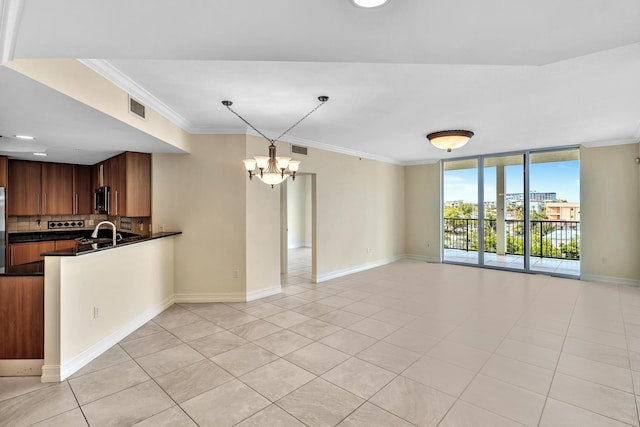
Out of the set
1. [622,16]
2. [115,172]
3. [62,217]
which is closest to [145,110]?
[115,172]

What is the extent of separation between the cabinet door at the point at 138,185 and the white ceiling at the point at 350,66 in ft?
1.00

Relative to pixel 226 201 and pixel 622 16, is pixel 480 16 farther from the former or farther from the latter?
pixel 226 201

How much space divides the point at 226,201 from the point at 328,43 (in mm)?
Answer: 3486

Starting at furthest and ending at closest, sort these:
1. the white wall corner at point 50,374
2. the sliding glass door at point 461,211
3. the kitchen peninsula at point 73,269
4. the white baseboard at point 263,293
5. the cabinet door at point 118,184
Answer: the sliding glass door at point 461,211, the white baseboard at point 263,293, the cabinet door at point 118,184, the kitchen peninsula at point 73,269, the white wall corner at point 50,374

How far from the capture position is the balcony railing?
7.12 meters

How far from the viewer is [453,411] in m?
2.21

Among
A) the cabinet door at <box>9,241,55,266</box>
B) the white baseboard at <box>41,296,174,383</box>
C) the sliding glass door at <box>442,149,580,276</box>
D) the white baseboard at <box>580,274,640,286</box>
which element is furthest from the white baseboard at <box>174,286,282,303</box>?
the white baseboard at <box>580,274,640,286</box>

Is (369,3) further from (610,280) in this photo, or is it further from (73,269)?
(610,280)

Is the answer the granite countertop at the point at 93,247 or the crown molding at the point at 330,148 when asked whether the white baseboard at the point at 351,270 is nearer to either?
the crown molding at the point at 330,148

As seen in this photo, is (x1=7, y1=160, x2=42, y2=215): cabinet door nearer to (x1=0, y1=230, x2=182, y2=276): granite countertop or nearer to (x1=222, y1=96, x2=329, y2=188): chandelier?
(x1=0, y1=230, x2=182, y2=276): granite countertop

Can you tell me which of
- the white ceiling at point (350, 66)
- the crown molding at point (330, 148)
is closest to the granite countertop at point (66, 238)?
the white ceiling at point (350, 66)

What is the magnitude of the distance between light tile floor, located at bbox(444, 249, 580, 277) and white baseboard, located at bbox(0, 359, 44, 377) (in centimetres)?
803

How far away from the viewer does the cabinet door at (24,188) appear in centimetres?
555

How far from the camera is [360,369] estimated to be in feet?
9.15
